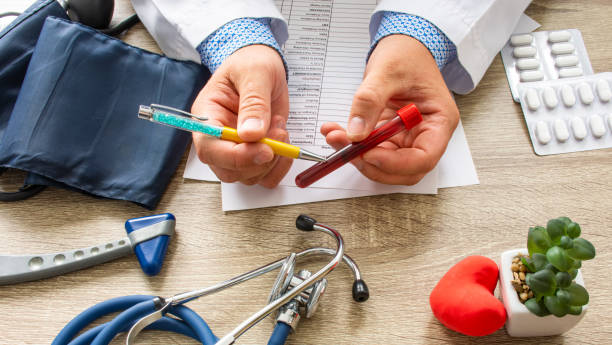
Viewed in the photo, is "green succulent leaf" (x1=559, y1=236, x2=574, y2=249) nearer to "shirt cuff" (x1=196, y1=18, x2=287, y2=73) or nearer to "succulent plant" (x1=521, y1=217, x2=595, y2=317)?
"succulent plant" (x1=521, y1=217, x2=595, y2=317)

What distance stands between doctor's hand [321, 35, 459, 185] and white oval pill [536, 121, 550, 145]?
0.12m

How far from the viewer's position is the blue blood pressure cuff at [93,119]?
0.58 meters

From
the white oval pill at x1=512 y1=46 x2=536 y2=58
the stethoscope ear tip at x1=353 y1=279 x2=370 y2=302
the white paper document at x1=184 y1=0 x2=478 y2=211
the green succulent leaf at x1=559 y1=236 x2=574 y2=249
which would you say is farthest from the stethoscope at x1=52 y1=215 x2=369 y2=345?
the white oval pill at x1=512 y1=46 x2=536 y2=58

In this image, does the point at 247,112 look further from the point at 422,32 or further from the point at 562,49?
the point at 562,49

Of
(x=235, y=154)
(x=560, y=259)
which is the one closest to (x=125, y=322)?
(x=235, y=154)

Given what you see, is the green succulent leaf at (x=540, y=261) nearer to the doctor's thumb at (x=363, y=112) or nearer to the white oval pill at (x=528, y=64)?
the doctor's thumb at (x=363, y=112)

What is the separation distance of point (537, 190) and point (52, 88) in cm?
68

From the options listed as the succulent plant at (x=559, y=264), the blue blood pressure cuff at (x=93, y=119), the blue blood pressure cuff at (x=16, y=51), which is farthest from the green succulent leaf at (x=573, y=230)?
the blue blood pressure cuff at (x=16, y=51)

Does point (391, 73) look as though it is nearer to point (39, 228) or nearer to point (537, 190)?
point (537, 190)

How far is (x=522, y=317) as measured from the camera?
17.5 inches

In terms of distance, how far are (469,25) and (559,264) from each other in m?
0.39

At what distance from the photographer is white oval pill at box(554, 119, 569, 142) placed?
605 millimetres

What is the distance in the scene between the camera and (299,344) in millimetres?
504

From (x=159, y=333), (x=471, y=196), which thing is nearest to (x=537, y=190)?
(x=471, y=196)
